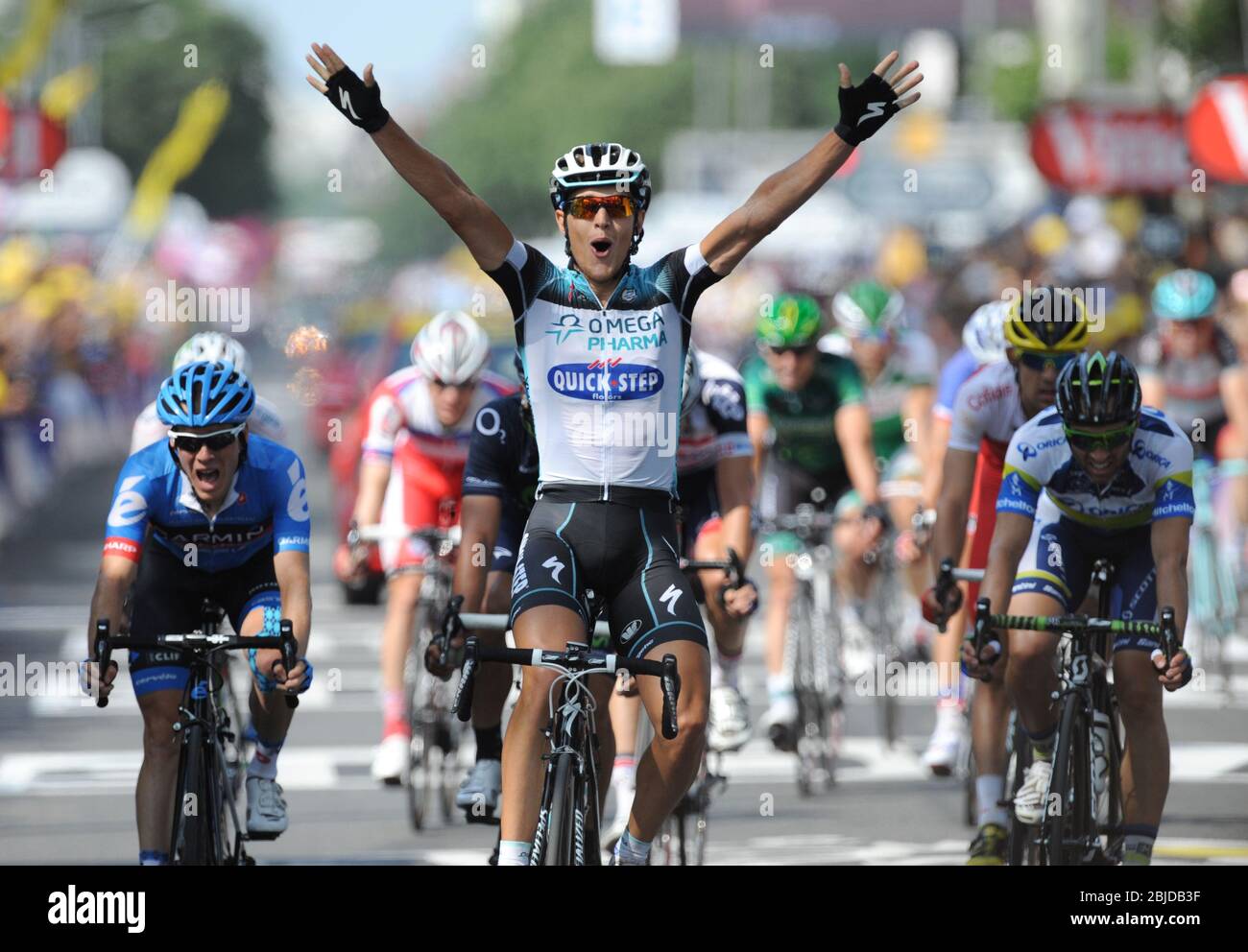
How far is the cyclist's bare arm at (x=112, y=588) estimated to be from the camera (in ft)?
24.2

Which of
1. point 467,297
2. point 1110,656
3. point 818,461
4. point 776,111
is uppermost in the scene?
point 776,111

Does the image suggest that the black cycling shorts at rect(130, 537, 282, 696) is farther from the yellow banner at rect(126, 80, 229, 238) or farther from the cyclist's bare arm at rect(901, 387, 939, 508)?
the yellow banner at rect(126, 80, 229, 238)

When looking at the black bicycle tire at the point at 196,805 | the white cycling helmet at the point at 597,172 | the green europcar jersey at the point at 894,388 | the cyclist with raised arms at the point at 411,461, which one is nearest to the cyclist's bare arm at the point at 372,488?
the cyclist with raised arms at the point at 411,461

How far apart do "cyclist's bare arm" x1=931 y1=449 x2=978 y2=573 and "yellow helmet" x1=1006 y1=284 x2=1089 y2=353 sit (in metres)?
0.49

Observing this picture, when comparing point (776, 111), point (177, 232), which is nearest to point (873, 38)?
point (177, 232)

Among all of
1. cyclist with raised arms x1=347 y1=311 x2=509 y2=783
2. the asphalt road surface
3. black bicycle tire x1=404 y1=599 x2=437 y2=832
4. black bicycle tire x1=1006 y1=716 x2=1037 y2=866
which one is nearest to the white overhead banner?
the asphalt road surface

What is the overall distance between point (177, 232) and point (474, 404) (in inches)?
2242

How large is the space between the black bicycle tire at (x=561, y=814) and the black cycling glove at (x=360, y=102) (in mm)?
1839

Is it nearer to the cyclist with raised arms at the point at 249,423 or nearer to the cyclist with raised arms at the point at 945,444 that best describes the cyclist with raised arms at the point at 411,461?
the cyclist with raised arms at the point at 249,423

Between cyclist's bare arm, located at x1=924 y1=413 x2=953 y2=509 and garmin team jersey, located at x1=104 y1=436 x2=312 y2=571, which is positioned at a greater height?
cyclist's bare arm, located at x1=924 y1=413 x2=953 y2=509

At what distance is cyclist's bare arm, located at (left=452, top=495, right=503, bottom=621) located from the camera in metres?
8.31

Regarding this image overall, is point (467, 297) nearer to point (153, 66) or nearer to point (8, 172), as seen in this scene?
point (8, 172)
